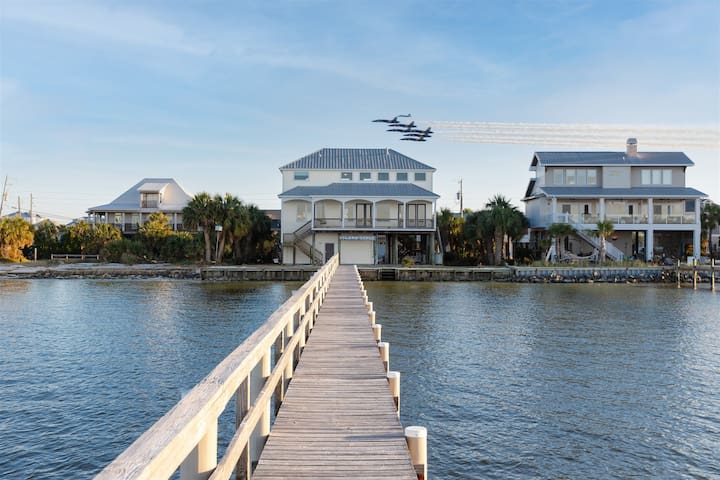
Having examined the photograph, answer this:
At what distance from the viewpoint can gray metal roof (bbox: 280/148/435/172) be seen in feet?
173

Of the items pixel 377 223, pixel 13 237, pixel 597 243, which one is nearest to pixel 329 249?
pixel 377 223

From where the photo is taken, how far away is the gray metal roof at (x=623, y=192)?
4816cm

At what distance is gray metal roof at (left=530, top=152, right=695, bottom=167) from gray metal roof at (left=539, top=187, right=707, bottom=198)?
2.29 m

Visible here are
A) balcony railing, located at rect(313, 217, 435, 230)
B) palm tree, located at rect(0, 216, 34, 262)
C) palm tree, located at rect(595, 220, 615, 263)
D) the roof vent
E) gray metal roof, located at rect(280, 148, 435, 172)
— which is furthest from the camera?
palm tree, located at rect(0, 216, 34, 262)

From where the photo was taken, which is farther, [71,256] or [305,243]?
[71,256]

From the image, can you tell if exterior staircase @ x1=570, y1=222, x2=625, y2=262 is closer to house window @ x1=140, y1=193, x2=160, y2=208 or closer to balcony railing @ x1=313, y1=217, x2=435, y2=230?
balcony railing @ x1=313, y1=217, x2=435, y2=230

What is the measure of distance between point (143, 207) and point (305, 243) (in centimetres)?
2626

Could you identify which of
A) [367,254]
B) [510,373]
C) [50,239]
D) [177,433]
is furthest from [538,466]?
[50,239]

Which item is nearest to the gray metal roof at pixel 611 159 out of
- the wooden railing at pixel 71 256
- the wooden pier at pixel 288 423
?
the wooden pier at pixel 288 423

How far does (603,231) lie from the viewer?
45.1 metres

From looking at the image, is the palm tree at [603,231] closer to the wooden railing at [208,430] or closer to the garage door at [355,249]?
the garage door at [355,249]

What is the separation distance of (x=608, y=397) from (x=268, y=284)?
31955mm

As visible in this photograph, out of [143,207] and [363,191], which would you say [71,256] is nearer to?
[143,207]

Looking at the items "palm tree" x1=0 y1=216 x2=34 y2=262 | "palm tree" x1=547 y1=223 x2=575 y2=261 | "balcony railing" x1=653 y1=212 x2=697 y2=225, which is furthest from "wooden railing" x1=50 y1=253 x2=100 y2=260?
"balcony railing" x1=653 y1=212 x2=697 y2=225
